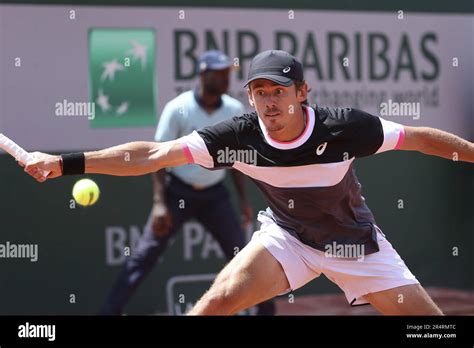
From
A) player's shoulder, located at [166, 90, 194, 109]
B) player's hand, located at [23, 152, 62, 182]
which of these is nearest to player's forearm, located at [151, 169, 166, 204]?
player's shoulder, located at [166, 90, 194, 109]

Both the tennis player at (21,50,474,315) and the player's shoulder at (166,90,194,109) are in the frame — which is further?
the player's shoulder at (166,90,194,109)

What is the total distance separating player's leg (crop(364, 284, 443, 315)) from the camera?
5566 mm

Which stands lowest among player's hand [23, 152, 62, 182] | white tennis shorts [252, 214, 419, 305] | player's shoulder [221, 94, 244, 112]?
white tennis shorts [252, 214, 419, 305]

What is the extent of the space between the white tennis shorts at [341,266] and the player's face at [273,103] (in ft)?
2.09

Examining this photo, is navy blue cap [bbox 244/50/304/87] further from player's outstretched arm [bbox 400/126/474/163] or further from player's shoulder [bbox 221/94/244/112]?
player's shoulder [bbox 221/94/244/112]

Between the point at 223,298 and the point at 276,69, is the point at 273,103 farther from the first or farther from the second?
the point at 223,298

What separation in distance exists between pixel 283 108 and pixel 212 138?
0.42m

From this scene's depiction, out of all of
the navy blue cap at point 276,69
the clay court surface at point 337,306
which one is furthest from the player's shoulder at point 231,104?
the navy blue cap at point 276,69

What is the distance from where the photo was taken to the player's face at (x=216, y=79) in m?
A: 8.48

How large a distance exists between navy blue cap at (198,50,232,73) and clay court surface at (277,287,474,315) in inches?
98.1

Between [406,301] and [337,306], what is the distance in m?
4.26

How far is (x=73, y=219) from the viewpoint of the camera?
361 inches
